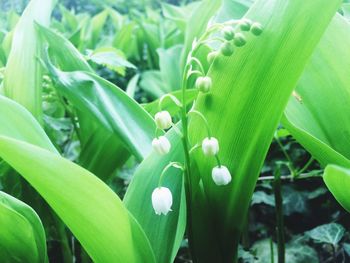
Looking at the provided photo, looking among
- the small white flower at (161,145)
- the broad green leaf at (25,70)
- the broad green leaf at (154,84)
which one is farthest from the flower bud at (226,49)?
the broad green leaf at (154,84)

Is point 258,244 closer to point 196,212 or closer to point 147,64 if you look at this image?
point 196,212

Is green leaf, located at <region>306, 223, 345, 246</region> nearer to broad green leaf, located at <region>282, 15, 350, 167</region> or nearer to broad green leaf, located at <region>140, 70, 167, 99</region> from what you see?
broad green leaf, located at <region>282, 15, 350, 167</region>

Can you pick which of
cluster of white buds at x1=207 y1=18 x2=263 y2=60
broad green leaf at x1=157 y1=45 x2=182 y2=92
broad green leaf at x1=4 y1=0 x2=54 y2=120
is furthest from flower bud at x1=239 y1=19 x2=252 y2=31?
broad green leaf at x1=157 y1=45 x2=182 y2=92

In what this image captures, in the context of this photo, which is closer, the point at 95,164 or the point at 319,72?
the point at 319,72

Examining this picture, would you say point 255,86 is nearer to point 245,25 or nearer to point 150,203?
point 245,25

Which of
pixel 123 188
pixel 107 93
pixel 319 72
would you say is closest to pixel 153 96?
pixel 123 188

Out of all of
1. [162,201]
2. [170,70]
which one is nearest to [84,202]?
[162,201]
